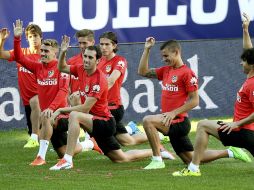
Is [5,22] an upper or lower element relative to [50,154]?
upper

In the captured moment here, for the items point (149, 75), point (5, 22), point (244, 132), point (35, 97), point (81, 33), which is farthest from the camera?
point (5, 22)

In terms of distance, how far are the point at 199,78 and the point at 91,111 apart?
20.8ft

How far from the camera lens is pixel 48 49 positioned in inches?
575

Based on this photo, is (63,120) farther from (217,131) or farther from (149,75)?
(217,131)

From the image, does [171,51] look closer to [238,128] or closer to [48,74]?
[238,128]

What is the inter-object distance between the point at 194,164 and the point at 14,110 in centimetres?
701

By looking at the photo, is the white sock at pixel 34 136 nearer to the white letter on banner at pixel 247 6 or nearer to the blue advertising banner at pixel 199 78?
the blue advertising banner at pixel 199 78

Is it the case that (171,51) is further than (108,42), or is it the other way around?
(108,42)

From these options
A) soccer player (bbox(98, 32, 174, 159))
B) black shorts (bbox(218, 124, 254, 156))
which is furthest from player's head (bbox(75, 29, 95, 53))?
black shorts (bbox(218, 124, 254, 156))

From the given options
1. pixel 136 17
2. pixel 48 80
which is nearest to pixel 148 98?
pixel 136 17

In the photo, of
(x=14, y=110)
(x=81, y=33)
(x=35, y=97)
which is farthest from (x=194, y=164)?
(x=14, y=110)

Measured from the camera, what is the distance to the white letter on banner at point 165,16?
63.6ft

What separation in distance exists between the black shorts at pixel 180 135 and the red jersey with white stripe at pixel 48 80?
2038mm

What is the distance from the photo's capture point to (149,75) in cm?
1377
